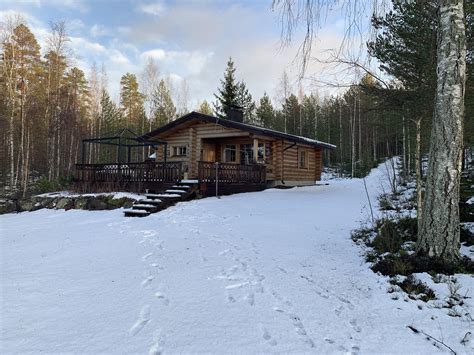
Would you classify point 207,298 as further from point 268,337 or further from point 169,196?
point 169,196

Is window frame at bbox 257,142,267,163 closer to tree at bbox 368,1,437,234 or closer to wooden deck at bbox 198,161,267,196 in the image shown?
wooden deck at bbox 198,161,267,196

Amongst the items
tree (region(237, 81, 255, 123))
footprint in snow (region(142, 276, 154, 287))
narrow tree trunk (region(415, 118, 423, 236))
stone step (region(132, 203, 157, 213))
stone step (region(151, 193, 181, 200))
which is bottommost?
footprint in snow (region(142, 276, 154, 287))

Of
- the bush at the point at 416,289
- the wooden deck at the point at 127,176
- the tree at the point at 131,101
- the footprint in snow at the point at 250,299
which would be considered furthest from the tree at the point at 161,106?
the bush at the point at 416,289

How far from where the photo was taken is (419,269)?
→ 167 inches

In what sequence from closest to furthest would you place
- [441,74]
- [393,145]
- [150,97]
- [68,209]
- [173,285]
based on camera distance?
[173,285], [441,74], [68,209], [150,97], [393,145]

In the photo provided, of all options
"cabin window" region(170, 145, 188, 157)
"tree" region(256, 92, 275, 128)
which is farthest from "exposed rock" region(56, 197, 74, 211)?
"tree" region(256, 92, 275, 128)

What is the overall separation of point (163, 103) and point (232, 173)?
942 inches

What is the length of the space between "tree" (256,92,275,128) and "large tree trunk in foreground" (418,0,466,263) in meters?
33.1

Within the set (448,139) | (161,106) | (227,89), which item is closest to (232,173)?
(448,139)

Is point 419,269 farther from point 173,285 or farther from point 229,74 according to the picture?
point 229,74

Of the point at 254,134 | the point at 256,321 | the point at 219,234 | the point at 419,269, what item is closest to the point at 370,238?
the point at 419,269

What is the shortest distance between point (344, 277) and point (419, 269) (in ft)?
3.37

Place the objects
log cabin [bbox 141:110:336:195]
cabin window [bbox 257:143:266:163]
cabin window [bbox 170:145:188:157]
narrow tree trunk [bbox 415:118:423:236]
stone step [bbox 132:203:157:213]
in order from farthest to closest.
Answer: cabin window [bbox 170:145:188:157]
cabin window [bbox 257:143:266:163]
log cabin [bbox 141:110:336:195]
stone step [bbox 132:203:157:213]
narrow tree trunk [bbox 415:118:423:236]

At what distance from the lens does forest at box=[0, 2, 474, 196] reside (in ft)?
27.3
